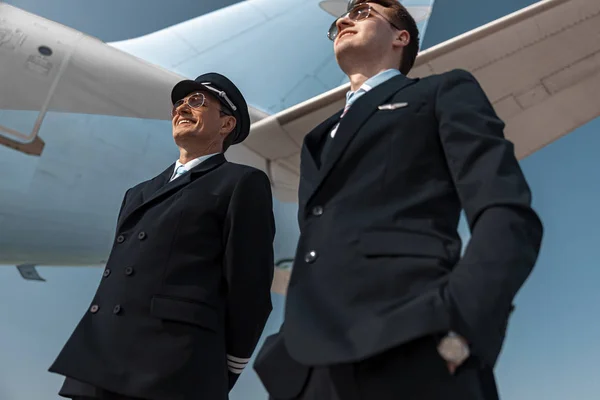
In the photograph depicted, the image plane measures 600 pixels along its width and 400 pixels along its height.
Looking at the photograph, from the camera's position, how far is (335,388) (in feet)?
3.82

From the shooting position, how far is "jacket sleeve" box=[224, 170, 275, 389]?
6.73 ft

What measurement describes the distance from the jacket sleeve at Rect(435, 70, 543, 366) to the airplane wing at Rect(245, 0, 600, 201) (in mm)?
3011

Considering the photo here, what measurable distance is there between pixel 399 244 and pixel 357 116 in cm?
41

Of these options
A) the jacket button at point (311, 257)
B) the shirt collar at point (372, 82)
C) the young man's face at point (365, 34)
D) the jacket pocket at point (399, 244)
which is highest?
the young man's face at point (365, 34)

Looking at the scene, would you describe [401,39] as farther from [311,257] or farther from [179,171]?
[179,171]

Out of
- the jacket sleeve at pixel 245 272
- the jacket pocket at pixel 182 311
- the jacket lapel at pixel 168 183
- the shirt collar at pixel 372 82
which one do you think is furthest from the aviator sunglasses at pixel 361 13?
the jacket pocket at pixel 182 311

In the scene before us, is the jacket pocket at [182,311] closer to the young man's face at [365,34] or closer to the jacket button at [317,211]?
the jacket button at [317,211]

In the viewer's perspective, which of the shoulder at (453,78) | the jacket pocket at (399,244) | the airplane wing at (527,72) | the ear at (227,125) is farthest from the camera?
the airplane wing at (527,72)

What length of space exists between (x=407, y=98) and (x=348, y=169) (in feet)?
0.85

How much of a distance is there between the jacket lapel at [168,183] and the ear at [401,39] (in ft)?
3.09

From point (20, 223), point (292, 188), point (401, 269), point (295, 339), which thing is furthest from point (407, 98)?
point (20, 223)

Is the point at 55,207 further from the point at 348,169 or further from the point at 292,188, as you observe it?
the point at 348,169

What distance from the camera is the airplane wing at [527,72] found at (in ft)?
13.5

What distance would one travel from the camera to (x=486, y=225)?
3.62 ft
